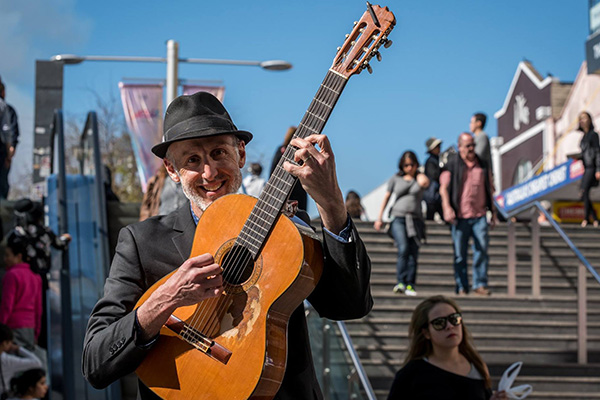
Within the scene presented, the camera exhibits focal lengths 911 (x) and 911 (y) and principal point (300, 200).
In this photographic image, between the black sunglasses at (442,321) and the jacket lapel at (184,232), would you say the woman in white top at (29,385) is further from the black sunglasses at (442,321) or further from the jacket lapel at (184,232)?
the jacket lapel at (184,232)

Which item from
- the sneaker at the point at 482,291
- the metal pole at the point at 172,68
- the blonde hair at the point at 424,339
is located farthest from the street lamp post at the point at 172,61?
the blonde hair at the point at 424,339

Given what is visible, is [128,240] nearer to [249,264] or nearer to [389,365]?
[249,264]

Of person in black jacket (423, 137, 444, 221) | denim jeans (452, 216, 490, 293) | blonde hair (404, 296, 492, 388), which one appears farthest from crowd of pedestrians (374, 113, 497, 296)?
blonde hair (404, 296, 492, 388)

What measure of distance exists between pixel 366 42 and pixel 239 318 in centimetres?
84

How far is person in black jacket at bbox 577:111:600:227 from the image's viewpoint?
16.2m

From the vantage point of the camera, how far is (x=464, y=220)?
1140 cm

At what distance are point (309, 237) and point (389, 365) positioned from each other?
7.21 metres

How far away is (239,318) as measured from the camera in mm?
2551

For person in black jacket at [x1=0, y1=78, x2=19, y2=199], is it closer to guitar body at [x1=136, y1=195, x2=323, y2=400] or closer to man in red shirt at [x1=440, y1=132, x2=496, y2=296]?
man in red shirt at [x1=440, y1=132, x2=496, y2=296]

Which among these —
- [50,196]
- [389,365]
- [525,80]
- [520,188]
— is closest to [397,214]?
[389,365]

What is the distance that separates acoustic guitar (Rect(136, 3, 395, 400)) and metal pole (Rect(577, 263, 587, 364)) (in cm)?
849

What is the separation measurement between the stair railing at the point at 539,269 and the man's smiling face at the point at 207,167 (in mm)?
8383

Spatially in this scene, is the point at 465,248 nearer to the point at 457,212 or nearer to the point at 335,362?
the point at 457,212

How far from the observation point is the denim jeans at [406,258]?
11.3 m
